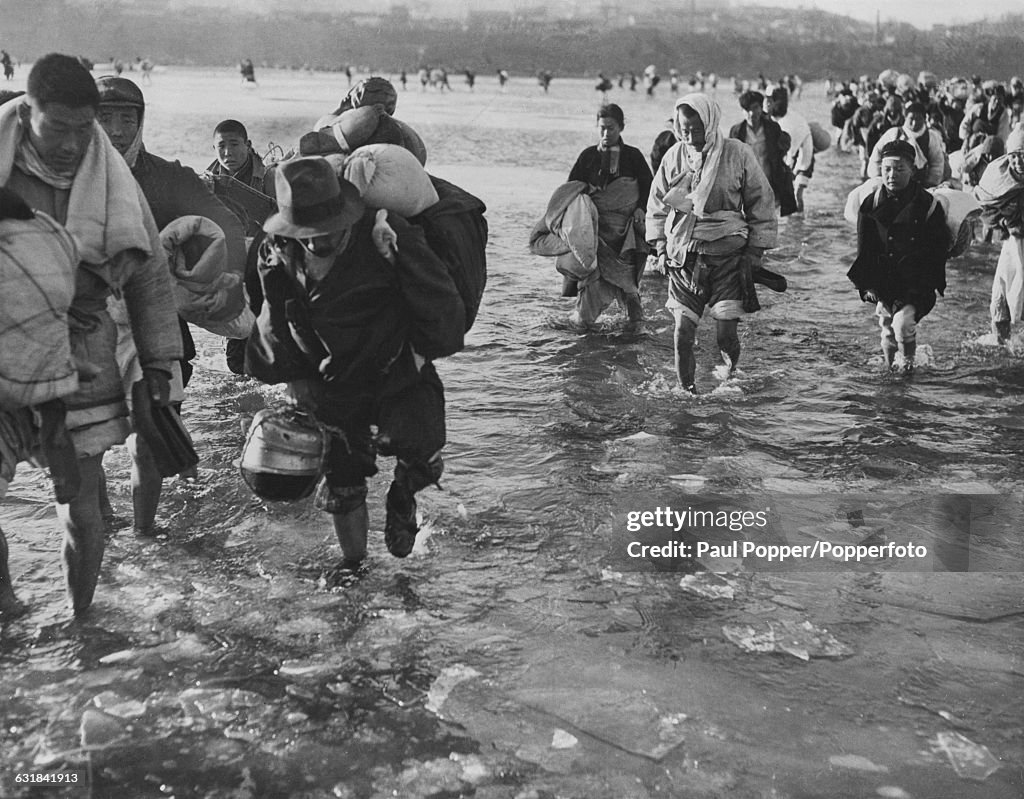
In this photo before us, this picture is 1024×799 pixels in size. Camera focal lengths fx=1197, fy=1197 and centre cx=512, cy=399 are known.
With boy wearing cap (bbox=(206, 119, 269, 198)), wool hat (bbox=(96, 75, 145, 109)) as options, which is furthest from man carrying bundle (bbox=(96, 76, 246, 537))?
boy wearing cap (bbox=(206, 119, 269, 198))

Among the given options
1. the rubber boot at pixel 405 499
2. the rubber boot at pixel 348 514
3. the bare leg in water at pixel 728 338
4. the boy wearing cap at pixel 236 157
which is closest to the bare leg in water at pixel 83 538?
the rubber boot at pixel 348 514

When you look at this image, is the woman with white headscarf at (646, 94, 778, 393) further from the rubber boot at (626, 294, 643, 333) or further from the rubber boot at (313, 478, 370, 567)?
the rubber boot at (313, 478, 370, 567)

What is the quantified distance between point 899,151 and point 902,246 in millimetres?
564

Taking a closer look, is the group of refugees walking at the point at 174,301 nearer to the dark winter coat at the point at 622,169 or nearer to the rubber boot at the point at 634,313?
the dark winter coat at the point at 622,169

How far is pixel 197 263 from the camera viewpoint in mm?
4426

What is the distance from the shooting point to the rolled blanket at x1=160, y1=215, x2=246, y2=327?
437cm

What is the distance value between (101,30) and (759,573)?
126 m

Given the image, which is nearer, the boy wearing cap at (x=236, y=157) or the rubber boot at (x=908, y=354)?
the boy wearing cap at (x=236, y=157)

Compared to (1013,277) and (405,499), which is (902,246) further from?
(405,499)

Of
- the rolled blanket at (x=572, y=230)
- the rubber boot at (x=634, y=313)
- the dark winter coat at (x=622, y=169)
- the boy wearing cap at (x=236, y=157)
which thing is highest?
the boy wearing cap at (x=236, y=157)

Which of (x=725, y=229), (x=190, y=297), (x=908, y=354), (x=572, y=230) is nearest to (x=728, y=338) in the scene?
(x=725, y=229)

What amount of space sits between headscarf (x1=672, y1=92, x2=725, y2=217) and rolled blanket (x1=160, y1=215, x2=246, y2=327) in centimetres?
273

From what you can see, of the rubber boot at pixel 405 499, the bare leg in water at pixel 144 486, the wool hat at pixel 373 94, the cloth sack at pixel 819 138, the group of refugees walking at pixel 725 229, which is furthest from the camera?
the cloth sack at pixel 819 138

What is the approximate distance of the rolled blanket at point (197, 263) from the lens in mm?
4367
